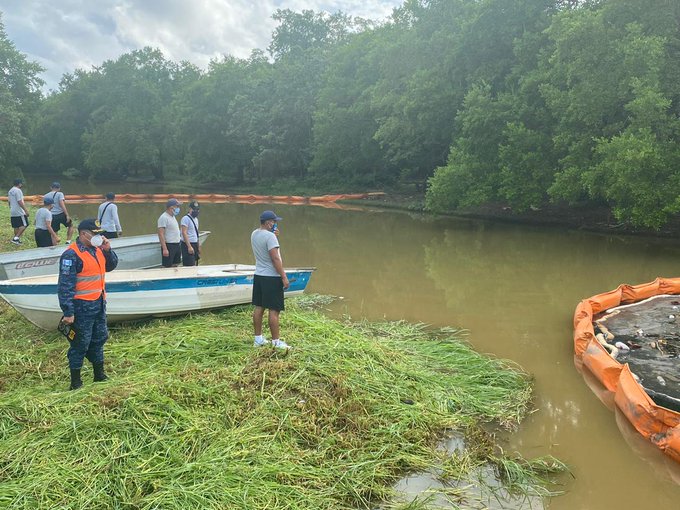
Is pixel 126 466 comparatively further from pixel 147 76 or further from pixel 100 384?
pixel 147 76

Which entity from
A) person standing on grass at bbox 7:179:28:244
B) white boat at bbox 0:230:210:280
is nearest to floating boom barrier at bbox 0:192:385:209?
person standing on grass at bbox 7:179:28:244

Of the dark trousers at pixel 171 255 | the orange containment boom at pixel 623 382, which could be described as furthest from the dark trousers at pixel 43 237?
the orange containment boom at pixel 623 382

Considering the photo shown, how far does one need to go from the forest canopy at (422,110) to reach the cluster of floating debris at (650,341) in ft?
22.1

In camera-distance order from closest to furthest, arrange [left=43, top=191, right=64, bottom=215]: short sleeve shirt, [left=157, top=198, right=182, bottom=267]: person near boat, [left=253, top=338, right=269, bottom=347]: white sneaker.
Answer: [left=253, top=338, right=269, bottom=347]: white sneaker, [left=157, top=198, right=182, bottom=267]: person near boat, [left=43, top=191, right=64, bottom=215]: short sleeve shirt

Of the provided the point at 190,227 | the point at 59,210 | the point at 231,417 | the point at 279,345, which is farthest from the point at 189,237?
the point at 231,417

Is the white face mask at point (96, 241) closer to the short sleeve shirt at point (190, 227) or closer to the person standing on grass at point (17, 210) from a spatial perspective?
the short sleeve shirt at point (190, 227)

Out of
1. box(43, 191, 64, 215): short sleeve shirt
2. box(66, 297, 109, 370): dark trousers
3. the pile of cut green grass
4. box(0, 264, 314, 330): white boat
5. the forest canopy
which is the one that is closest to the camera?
the pile of cut green grass

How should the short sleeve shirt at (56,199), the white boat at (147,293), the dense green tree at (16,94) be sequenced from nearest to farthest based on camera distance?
the white boat at (147,293), the short sleeve shirt at (56,199), the dense green tree at (16,94)

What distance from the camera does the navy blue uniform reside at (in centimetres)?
468

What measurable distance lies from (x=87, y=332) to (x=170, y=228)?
13.8 ft

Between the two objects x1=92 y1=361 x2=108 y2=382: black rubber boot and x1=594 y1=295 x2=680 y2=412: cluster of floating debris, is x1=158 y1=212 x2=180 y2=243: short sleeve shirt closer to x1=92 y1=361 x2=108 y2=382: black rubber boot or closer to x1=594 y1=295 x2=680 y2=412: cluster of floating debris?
x1=92 y1=361 x2=108 y2=382: black rubber boot

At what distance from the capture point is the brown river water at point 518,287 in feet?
15.4

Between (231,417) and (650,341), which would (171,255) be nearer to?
(231,417)

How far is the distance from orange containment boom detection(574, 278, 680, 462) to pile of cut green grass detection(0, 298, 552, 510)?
94cm
